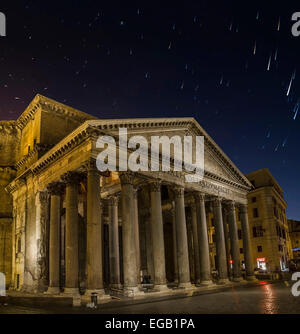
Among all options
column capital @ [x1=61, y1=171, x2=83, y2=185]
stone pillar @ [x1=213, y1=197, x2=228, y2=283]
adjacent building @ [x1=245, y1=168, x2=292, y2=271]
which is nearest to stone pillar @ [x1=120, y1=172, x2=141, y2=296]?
column capital @ [x1=61, y1=171, x2=83, y2=185]

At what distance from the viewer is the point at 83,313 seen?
1209cm

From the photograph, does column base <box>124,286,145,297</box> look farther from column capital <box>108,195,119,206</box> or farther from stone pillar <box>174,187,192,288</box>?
column capital <box>108,195,119,206</box>

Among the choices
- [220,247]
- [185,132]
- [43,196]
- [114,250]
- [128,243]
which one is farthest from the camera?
[220,247]

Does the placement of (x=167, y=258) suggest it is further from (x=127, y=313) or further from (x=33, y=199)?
(x=127, y=313)

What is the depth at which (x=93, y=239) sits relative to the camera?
591 inches

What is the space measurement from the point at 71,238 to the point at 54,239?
8.08ft

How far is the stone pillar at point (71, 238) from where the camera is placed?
16547 mm

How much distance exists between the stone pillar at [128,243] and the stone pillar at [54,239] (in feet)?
15.3

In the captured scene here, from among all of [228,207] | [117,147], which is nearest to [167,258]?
[228,207]

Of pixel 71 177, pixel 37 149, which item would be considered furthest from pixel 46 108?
pixel 71 177

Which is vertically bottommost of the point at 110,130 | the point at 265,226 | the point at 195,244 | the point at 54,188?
the point at 195,244

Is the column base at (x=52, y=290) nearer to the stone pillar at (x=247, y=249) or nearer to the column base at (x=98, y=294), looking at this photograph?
the column base at (x=98, y=294)

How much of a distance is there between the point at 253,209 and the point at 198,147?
78.2ft

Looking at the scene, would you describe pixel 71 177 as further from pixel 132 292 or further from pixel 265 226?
pixel 265 226
